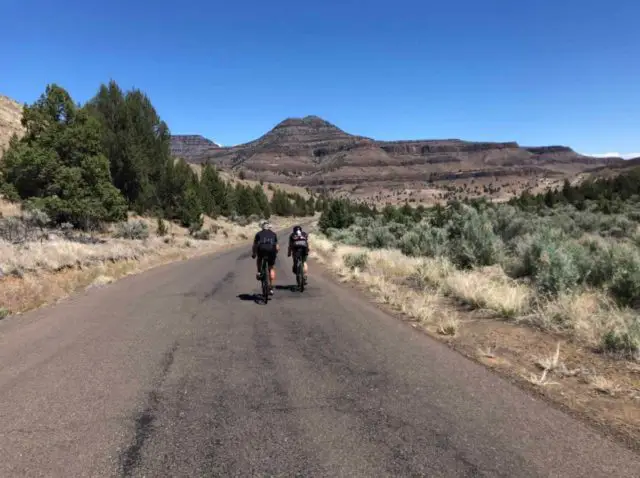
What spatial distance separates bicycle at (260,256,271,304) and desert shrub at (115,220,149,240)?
22.5 m

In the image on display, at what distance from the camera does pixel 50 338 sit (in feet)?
25.8

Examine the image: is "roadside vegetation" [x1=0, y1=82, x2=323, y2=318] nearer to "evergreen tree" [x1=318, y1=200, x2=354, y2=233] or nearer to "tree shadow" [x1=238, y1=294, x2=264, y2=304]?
"tree shadow" [x1=238, y1=294, x2=264, y2=304]

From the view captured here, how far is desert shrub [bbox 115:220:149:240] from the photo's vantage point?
31727 mm

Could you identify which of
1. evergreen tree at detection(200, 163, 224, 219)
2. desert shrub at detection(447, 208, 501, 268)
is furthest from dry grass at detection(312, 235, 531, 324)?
evergreen tree at detection(200, 163, 224, 219)

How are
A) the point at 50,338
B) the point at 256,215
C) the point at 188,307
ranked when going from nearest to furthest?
the point at 50,338 → the point at 188,307 → the point at 256,215

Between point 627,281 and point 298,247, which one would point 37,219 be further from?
point 627,281

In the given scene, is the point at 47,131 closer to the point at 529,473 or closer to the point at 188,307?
the point at 188,307

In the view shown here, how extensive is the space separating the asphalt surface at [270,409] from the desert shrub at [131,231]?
24598 millimetres

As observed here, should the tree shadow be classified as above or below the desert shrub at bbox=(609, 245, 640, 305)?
below

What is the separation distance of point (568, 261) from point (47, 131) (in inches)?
1087

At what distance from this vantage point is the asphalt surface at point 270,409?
368 centimetres

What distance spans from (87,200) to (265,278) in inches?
794

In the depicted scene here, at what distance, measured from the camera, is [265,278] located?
11531mm

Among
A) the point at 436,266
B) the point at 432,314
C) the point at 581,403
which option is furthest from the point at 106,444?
the point at 436,266
